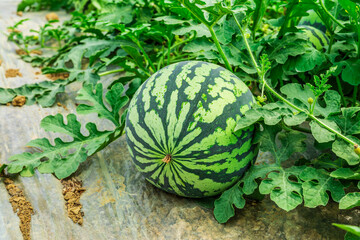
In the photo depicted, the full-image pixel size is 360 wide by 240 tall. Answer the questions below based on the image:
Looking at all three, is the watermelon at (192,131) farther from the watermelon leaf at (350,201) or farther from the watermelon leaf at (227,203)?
Answer: the watermelon leaf at (350,201)

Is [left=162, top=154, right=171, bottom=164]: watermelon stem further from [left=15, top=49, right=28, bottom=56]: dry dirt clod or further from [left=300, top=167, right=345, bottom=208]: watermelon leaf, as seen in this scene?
[left=15, top=49, right=28, bottom=56]: dry dirt clod

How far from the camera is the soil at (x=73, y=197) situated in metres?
1.84

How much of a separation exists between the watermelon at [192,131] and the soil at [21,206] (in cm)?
62

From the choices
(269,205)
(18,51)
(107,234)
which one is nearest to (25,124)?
(107,234)

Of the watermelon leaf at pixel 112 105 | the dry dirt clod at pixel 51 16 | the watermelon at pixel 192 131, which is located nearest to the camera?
the watermelon at pixel 192 131

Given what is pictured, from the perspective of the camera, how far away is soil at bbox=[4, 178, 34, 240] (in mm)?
1726

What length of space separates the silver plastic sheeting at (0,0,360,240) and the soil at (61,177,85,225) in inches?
1.0

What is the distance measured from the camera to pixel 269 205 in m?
1.90

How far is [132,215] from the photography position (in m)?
1.87

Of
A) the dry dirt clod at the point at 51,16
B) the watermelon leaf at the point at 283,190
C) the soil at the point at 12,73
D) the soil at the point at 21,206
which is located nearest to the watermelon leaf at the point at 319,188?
the watermelon leaf at the point at 283,190

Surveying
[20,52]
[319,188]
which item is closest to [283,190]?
[319,188]

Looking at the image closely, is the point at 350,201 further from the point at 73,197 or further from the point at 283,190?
the point at 73,197

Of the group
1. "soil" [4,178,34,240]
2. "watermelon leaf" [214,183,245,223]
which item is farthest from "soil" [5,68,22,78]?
"watermelon leaf" [214,183,245,223]

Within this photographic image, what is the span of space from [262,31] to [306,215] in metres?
1.87
